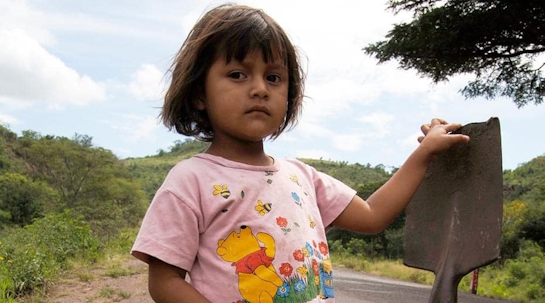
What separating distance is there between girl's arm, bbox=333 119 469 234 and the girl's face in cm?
38

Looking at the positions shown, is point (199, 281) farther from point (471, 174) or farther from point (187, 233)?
point (471, 174)

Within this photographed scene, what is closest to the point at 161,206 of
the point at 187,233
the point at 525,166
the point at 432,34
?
the point at 187,233

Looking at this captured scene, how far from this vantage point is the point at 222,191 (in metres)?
1.36

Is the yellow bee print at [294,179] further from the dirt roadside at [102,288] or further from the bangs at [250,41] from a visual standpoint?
the dirt roadside at [102,288]

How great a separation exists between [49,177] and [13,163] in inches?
72.1

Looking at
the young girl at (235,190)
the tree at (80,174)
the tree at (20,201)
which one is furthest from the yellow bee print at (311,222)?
the tree at (80,174)

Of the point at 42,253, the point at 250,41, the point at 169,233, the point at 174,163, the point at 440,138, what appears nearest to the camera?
the point at 169,233

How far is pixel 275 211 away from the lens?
1396 millimetres

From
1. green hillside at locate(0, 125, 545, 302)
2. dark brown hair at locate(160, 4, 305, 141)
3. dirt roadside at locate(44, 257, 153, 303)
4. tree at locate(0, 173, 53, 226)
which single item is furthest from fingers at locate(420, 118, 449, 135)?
tree at locate(0, 173, 53, 226)

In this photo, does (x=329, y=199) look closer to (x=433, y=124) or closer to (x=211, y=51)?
(x=433, y=124)

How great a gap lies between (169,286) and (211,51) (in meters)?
0.56

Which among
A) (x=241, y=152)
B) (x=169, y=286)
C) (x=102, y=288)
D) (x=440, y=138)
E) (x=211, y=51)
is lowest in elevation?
(x=102, y=288)

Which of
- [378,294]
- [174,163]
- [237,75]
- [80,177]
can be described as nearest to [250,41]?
[237,75]

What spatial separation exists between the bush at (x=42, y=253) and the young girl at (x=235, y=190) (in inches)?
141
